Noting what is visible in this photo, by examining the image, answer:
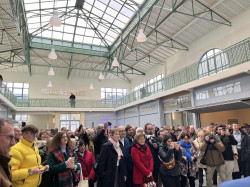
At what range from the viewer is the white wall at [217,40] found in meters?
9.99

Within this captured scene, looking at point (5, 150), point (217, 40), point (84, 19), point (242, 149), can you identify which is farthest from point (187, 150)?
point (84, 19)

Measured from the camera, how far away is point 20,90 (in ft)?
65.5

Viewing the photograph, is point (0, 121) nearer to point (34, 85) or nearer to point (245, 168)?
point (245, 168)

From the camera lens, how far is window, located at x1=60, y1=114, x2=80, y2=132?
61.2 feet

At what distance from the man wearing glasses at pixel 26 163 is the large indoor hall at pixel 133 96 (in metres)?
0.01

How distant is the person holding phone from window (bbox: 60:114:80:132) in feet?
55.3

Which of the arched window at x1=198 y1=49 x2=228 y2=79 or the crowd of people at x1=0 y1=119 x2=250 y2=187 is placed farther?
the arched window at x1=198 y1=49 x2=228 y2=79

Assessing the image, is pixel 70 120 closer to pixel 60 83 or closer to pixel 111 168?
pixel 60 83

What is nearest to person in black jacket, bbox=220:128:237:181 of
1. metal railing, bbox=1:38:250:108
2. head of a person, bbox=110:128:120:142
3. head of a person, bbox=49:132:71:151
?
head of a person, bbox=110:128:120:142

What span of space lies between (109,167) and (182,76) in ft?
31.6

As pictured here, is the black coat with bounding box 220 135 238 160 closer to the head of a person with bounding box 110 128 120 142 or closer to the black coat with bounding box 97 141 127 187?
the black coat with bounding box 97 141 127 187

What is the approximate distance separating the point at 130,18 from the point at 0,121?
1429 centimetres

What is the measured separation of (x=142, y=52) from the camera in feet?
56.0

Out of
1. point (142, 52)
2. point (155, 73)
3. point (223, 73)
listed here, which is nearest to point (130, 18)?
point (142, 52)
